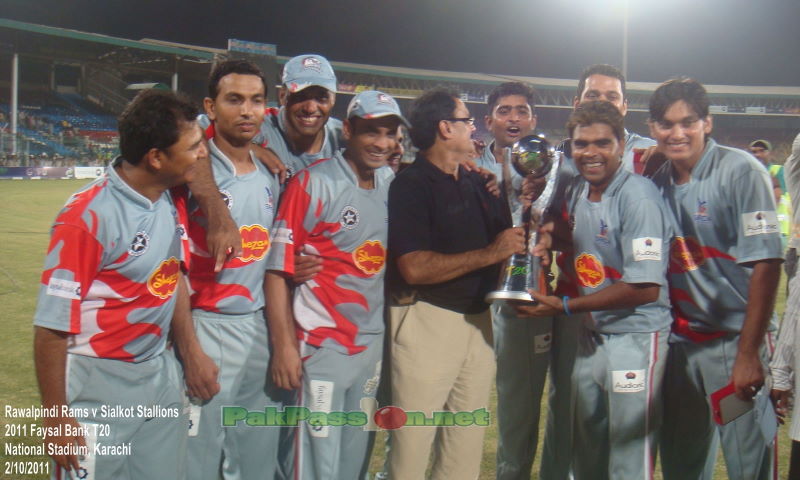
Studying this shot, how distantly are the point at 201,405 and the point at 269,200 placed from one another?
1.00 m

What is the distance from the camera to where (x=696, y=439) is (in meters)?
3.22

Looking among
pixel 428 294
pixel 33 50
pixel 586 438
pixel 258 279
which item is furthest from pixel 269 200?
pixel 33 50

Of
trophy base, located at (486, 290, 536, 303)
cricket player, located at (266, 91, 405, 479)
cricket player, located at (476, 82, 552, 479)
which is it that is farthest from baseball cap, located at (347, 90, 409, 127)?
trophy base, located at (486, 290, 536, 303)

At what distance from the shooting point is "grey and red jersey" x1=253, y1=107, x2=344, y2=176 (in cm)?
360

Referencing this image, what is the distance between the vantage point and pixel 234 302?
9.96 feet

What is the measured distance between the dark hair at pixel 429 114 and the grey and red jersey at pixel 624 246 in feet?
2.62

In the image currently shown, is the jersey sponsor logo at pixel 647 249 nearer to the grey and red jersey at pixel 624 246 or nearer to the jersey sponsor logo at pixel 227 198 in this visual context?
the grey and red jersey at pixel 624 246

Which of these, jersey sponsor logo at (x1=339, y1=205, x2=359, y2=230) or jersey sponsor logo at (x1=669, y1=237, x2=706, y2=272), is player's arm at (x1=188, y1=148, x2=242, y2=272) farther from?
jersey sponsor logo at (x1=669, y1=237, x2=706, y2=272)

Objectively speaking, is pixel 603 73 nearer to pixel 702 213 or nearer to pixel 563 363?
pixel 702 213

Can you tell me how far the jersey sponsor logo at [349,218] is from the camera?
302cm

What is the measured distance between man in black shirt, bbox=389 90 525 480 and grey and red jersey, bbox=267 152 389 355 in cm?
14

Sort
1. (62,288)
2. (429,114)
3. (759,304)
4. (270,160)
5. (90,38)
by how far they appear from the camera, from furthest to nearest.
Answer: (90,38) < (270,160) < (429,114) < (759,304) < (62,288)

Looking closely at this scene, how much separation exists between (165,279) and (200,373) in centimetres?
52

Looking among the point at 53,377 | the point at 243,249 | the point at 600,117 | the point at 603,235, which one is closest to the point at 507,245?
the point at 603,235
